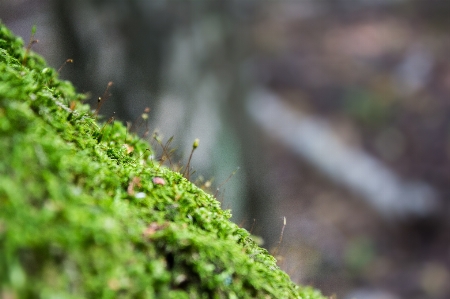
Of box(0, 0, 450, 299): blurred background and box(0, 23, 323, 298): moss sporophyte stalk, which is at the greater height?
box(0, 0, 450, 299): blurred background

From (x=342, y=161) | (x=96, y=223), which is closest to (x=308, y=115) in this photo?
(x=342, y=161)

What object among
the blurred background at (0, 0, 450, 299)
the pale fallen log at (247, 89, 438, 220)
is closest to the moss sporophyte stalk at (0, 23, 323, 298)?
the blurred background at (0, 0, 450, 299)

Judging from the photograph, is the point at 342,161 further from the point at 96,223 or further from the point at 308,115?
the point at 96,223

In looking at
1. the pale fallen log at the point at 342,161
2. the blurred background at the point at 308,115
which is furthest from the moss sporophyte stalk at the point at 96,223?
the pale fallen log at the point at 342,161

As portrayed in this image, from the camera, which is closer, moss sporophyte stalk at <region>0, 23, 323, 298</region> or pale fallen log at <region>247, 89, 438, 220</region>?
moss sporophyte stalk at <region>0, 23, 323, 298</region>

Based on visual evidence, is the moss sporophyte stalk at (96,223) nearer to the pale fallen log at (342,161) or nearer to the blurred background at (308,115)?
the blurred background at (308,115)

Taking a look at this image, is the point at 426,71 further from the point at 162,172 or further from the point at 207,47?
the point at 162,172

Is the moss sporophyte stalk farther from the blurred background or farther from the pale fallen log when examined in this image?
the pale fallen log
